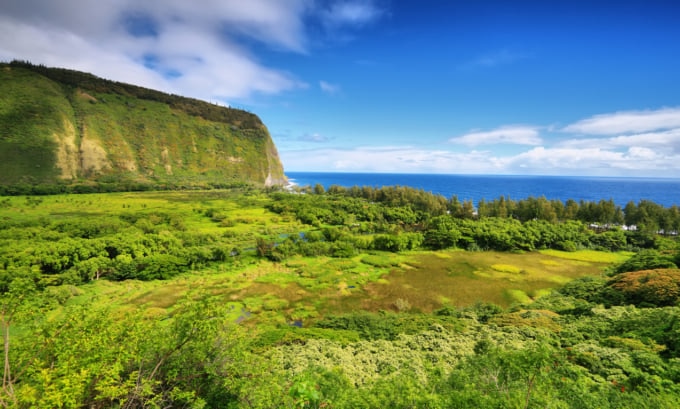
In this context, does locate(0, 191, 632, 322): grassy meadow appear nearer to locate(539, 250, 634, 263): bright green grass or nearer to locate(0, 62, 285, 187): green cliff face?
locate(539, 250, 634, 263): bright green grass

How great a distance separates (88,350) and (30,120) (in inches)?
7550


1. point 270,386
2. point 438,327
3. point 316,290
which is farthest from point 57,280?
point 438,327

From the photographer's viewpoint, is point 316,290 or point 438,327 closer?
point 438,327

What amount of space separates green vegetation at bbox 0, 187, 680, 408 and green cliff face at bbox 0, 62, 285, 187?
42820 mm

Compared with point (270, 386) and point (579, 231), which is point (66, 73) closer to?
point (270, 386)

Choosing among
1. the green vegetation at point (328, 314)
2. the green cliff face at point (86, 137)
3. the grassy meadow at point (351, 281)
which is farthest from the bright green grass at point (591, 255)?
the green cliff face at point (86, 137)

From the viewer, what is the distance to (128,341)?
12.6m

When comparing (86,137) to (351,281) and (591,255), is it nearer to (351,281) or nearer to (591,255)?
(351,281)

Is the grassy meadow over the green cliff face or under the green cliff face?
under

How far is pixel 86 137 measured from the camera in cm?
14600

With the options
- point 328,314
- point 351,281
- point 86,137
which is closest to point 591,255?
point 351,281

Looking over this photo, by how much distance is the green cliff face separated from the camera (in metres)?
123

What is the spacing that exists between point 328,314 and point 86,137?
18487cm

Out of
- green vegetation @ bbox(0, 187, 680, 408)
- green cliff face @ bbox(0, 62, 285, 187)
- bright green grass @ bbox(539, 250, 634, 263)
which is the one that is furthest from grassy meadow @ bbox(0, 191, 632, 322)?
green cliff face @ bbox(0, 62, 285, 187)
